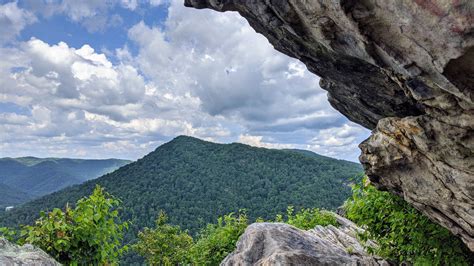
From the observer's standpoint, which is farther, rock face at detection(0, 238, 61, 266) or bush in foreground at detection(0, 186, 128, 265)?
bush in foreground at detection(0, 186, 128, 265)

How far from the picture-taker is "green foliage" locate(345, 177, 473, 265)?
15.1 m

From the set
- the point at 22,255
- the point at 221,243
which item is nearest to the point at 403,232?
the point at 22,255

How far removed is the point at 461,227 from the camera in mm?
12602

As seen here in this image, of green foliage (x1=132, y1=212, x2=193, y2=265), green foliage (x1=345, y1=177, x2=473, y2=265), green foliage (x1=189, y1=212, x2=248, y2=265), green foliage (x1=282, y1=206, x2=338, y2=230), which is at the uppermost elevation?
green foliage (x1=345, y1=177, x2=473, y2=265)

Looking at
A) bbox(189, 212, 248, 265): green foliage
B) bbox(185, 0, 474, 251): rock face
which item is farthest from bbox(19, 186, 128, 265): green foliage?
bbox(189, 212, 248, 265): green foliage

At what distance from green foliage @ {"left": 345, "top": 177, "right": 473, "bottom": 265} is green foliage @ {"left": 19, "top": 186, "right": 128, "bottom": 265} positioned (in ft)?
36.2

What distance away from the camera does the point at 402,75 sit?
1065cm

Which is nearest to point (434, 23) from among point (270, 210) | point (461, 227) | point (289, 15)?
point (289, 15)

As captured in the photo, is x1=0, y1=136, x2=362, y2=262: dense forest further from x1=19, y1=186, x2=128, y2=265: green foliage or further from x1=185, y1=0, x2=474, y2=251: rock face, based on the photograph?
x1=185, y1=0, x2=474, y2=251: rock face

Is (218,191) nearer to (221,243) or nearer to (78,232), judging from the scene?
(221,243)

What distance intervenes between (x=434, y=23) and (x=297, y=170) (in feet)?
587

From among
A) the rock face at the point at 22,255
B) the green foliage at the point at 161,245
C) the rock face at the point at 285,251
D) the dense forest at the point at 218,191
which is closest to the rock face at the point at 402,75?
the rock face at the point at 285,251

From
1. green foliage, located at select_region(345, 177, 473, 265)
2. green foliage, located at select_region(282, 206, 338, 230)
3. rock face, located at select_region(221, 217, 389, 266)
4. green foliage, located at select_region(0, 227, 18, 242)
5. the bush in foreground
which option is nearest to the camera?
green foliage, located at select_region(0, 227, 18, 242)

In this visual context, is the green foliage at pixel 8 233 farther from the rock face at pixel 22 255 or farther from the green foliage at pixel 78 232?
the rock face at pixel 22 255
